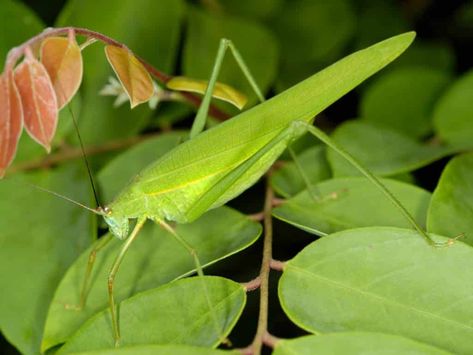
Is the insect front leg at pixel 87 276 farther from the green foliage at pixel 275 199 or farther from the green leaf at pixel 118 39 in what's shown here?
the green leaf at pixel 118 39

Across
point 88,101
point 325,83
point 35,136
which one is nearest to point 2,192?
point 88,101

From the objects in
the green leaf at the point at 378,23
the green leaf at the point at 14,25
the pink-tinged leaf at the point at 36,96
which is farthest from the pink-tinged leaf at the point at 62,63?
the green leaf at the point at 378,23

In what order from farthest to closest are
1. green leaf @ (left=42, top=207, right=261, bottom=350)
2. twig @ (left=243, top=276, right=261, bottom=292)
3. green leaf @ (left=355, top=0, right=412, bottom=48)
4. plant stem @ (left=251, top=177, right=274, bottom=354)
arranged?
green leaf @ (left=355, top=0, right=412, bottom=48) → green leaf @ (left=42, top=207, right=261, bottom=350) → twig @ (left=243, top=276, right=261, bottom=292) → plant stem @ (left=251, top=177, right=274, bottom=354)

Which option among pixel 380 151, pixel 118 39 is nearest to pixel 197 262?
pixel 380 151

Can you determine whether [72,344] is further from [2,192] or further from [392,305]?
[2,192]

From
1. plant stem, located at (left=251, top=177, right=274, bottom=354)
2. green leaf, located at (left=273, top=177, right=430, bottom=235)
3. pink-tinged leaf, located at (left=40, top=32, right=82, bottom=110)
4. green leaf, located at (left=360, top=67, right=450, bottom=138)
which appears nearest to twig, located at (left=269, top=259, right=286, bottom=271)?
plant stem, located at (left=251, top=177, right=274, bottom=354)

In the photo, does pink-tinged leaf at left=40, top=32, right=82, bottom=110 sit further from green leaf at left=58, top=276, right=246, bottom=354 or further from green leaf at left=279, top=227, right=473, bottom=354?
green leaf at left=279, top=227, right=473, bottom=354
